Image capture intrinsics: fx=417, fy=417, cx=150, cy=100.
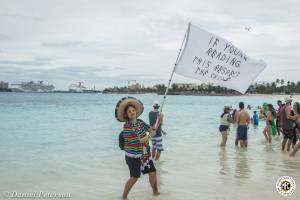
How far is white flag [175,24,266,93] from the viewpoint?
22.3ft

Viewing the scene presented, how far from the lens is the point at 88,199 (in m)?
7.20

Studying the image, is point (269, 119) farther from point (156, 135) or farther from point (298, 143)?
point (156, 135)

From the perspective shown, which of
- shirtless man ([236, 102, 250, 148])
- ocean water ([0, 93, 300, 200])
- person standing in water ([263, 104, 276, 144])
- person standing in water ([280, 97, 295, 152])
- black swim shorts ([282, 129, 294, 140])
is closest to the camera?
ocean water ([0, 93, 300, 200])

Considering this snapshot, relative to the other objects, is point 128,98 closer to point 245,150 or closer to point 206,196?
point 206,196

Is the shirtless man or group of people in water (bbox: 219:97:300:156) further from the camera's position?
the shirtless man

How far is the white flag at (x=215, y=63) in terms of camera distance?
6.79 meters

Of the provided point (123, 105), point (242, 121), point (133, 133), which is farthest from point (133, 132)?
point (242, 121)

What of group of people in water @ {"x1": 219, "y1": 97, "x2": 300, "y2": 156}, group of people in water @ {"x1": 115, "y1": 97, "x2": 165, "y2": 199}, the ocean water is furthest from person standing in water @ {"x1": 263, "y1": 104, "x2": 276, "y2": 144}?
group of people in water @ {"x1": 115, "y1": 97, "x2": 165, "y2": 199}

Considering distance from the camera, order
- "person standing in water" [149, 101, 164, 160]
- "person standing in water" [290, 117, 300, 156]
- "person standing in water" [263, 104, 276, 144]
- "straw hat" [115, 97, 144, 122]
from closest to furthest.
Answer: "straw hat" [115, 97, 144, 122] < "person standing in water" [149, 101, 164, 160] < "person standing in water" [290, 117, 300, 156] < "person standing in water" [263, 104, 276, 144]

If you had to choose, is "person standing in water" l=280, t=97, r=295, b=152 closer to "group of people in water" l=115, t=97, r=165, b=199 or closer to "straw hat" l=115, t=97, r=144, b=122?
"group of people in water" l=115, t=97, r=165, b=199

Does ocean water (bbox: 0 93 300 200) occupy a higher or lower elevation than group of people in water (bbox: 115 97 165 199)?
lower

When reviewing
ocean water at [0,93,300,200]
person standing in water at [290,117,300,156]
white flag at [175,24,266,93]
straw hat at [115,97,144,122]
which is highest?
white flag at [175,24,266,93]

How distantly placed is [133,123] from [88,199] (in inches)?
69.7

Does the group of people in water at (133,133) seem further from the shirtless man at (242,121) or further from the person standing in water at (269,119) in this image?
the person standing in water at (269,119)
